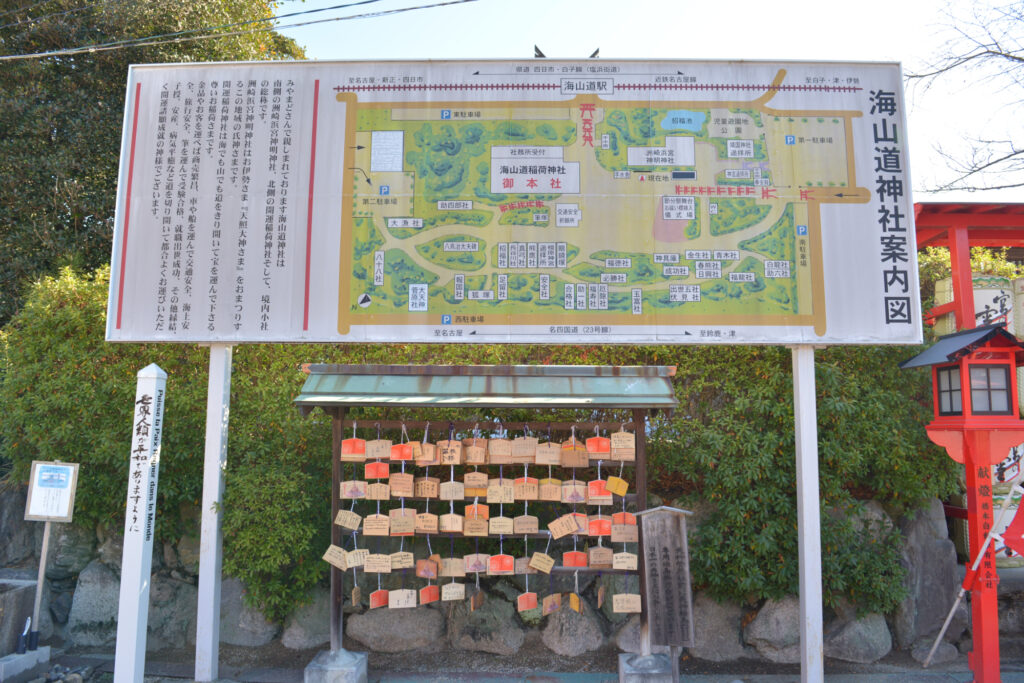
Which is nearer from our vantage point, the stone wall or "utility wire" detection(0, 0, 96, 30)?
the stone wall

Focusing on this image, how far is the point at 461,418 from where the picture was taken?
7.14 m

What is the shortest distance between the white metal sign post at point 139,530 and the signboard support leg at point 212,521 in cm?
59

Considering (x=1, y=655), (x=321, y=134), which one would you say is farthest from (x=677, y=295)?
(x=1, y=655)

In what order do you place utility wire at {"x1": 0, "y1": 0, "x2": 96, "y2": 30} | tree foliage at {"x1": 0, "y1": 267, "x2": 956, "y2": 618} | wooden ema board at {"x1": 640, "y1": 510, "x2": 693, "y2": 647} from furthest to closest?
1. utility wire at {"x1": 0, "y1": 0, "x2": 96, "y2": 30}
2. tree foliage at {"x1": 0, "y1": 267, "x2": 956, "y2": 618}
3. wooden ema board at {"x1": 640, "y1": 510, "x2": 693, "y2": 647}

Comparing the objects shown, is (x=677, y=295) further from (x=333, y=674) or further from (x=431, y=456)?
(x=333, y=674)

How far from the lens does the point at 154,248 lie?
6.58 meters

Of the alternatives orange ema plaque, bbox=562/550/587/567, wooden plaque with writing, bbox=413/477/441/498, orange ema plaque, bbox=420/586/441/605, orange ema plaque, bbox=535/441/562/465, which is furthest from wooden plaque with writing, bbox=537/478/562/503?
orange ema plaque, bbox=420/586/441/605

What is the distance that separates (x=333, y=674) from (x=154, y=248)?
4.72m

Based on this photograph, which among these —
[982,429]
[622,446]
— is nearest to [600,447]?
[622,446]

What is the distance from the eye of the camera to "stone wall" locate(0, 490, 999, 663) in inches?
265

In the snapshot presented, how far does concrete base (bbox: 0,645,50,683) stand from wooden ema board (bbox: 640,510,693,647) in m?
6.12

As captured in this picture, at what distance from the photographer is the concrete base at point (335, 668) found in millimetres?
5809

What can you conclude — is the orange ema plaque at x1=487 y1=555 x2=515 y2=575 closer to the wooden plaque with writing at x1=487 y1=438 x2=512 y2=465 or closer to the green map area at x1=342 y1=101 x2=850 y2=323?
the wooden plaque with writing at x1=487 y1=438 x2=512 y2=465

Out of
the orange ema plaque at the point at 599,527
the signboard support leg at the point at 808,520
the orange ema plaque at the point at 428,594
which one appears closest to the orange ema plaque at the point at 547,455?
the orange ema plaque at the point at 599,527
